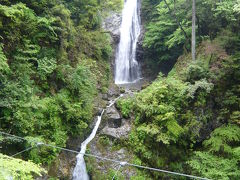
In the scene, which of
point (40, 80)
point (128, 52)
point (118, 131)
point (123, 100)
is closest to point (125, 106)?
point (123, 100)

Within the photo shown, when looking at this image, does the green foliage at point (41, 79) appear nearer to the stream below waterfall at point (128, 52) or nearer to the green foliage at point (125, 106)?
the green foliage at point (125, 106)

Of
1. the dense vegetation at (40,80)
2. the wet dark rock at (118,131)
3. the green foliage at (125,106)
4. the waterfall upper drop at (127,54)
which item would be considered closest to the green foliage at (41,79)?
the dense vegetation at (40,80)

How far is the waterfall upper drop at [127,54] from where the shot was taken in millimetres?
21109

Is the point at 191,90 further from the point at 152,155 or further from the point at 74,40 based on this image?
the point at 74,40

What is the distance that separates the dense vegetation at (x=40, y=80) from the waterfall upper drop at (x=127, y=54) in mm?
8437

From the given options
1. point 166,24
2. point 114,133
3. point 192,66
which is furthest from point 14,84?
point 166,24

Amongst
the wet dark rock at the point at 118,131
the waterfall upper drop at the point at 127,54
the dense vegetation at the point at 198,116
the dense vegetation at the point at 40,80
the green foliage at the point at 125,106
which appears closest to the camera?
the dense vegetation at the point at 40,80

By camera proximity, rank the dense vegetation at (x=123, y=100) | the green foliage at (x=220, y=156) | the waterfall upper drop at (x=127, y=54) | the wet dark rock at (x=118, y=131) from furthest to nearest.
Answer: the waterfall upper drop at (x=127, y=54), the wet dark rock at (x=118, y=131), the green foliage at (x=220, y=156), the dense vegetation at (x=123, y=100)

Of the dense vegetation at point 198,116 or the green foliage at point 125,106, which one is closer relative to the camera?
the dense vegetation at point 198,116

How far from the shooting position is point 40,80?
31.7 feet

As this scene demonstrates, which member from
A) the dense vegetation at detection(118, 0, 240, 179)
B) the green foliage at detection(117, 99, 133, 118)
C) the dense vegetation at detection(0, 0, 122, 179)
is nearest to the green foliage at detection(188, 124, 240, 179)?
the dense vegetation at detection(118, 0, 240, 179)

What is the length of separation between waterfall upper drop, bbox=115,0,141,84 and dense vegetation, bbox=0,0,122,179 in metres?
8.44

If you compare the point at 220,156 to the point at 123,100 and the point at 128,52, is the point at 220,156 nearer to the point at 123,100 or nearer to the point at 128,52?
the point at 123,100

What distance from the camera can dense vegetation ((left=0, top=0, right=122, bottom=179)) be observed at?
7203 millimetres
